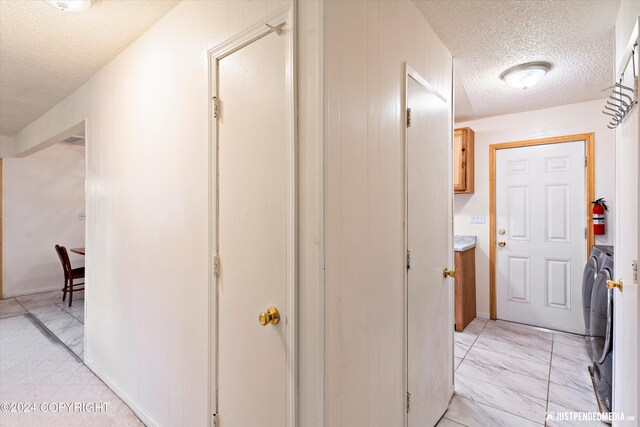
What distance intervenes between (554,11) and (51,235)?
23.3 ft

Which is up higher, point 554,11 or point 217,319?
point 554,11

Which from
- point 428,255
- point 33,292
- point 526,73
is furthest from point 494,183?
point 33,292

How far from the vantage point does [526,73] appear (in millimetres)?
2438

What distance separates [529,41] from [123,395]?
12.4 ft

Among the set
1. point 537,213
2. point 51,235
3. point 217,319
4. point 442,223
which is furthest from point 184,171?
point 51,235

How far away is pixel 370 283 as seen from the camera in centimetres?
129

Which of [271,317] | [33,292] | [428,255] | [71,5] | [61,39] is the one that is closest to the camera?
[271,317]

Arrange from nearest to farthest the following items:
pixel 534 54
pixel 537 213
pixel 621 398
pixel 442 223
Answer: pixel 621 398 < pixel 442 223 < pixel 534 54 < pixel 537 213

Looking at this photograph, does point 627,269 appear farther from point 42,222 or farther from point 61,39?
point 42,222

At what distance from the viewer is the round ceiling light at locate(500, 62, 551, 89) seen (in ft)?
7.90

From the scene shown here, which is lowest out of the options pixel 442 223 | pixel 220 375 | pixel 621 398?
pixel 621 398

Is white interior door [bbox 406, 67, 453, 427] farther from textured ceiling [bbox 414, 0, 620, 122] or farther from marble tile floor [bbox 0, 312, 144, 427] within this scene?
marble tile floor [bbox 0, 312, 144, 427]

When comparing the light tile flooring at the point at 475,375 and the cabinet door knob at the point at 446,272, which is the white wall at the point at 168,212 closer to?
the light tile flooring at the point at 475,375

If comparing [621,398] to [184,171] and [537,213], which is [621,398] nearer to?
[537,213]
